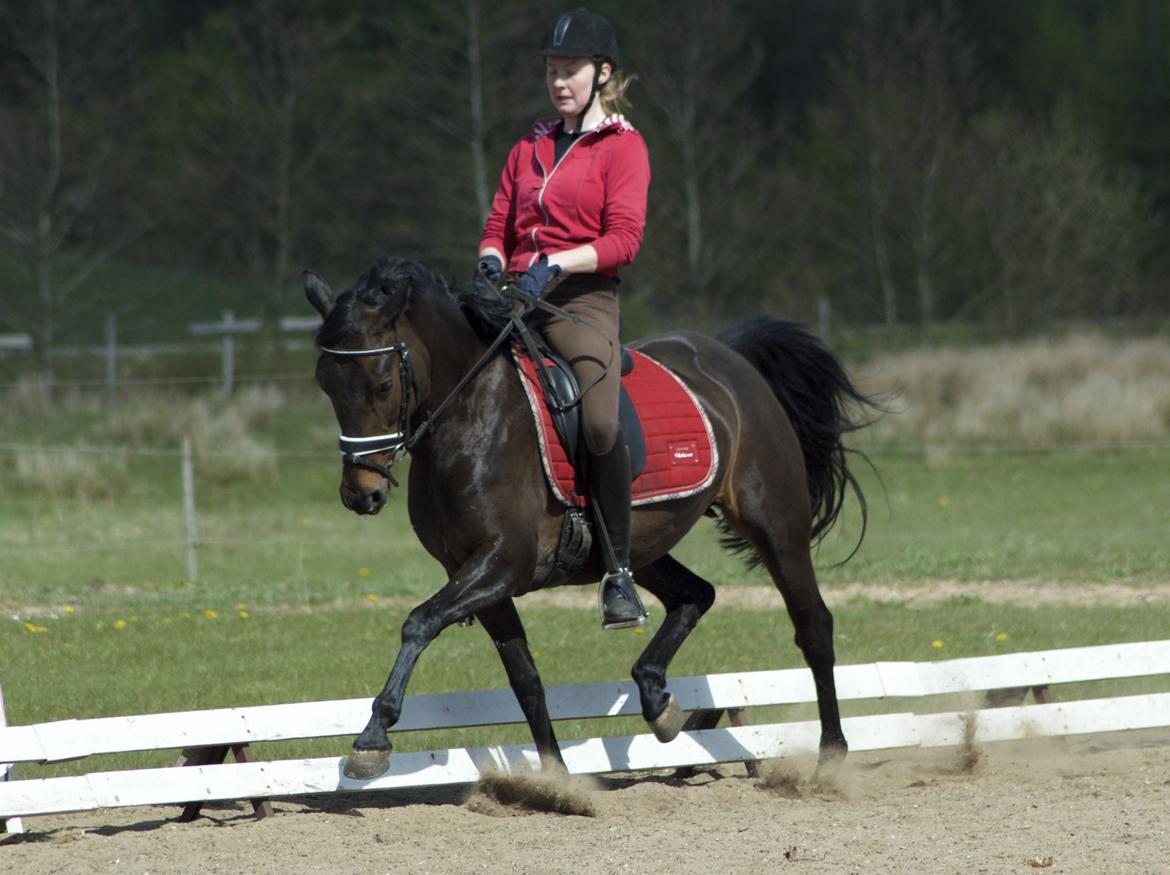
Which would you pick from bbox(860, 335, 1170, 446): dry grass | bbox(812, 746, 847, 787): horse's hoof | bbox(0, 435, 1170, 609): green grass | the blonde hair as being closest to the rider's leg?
the blonde hair

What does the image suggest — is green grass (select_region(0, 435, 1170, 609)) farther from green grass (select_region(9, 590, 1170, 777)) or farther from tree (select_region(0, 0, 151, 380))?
tree (select_region(0, 0, 151, 380))

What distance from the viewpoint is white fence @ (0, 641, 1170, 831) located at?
560cm

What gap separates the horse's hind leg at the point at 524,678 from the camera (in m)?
6.15

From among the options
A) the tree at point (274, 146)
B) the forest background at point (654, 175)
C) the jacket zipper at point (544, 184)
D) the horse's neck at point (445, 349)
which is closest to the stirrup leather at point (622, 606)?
the horse's neck at point (445, 349)

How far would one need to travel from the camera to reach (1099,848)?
5.04 metres

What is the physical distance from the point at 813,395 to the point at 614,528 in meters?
1.87

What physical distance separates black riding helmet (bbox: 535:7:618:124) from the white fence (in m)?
2.59

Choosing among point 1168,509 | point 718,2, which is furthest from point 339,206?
point 1168,509

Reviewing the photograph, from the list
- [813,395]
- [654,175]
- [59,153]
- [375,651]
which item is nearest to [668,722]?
[813,395]

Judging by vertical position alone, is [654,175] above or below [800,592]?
above

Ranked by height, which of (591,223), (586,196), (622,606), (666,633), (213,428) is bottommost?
(213,428)

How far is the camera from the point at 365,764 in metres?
5.37

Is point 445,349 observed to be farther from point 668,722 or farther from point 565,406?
point 668,722

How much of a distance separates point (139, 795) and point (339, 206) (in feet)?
113
